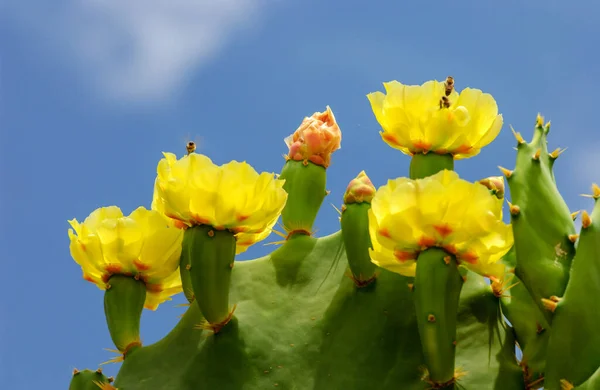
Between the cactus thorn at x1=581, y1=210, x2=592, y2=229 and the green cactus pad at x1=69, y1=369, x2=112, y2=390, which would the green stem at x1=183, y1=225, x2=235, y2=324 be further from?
the cactus thorn at x1=581, y1=210, x2=592, y2=229

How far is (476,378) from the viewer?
5.82ft

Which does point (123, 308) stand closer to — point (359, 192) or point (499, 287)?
point (359, 192)

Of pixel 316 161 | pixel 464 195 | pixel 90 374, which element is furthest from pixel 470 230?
pixel 90 374

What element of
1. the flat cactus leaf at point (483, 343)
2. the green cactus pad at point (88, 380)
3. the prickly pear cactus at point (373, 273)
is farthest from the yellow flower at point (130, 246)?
the flat cactus leaf at point (483, 343)

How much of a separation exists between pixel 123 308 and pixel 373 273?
1.97ft

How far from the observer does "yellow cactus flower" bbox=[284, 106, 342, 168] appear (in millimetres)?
2277

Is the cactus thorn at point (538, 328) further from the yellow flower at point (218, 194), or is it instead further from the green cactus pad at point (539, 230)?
the yellow flower at point (218, 194)

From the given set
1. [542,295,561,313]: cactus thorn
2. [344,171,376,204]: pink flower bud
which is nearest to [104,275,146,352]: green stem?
[344,171,376,204]: pink flower bud

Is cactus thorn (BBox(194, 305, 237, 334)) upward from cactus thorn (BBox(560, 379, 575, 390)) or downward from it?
upward

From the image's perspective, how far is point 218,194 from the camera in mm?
1871

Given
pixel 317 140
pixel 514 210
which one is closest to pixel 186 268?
pixel 317 140

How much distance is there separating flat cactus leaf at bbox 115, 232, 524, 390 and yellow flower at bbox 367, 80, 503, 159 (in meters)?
0.32

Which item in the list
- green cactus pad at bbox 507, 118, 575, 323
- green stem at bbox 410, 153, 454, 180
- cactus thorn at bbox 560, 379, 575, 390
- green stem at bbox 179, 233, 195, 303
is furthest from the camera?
green stem at bbox 410, 153, 454, 180

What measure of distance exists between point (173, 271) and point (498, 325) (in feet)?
2.52
